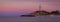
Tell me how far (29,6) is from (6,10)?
59 centimetres

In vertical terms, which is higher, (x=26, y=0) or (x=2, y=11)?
(x=26, y=0)

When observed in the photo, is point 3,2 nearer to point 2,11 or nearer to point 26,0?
point 2,11

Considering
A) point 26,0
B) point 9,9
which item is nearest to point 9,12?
point 9,9

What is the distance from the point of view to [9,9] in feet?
10.6

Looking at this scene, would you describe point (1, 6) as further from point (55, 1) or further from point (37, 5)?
point (55, 1)

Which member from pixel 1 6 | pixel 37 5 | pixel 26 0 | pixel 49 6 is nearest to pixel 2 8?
pixel 1 6

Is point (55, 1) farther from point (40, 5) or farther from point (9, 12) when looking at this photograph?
point (9, 12)

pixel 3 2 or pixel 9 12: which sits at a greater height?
pixel 3 2

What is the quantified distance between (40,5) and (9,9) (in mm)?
813

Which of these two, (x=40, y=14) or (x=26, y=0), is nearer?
(x=26, y=0)

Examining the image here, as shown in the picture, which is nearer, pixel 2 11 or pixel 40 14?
pixel 2 11

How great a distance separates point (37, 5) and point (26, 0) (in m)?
0.34

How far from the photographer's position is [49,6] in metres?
3.26

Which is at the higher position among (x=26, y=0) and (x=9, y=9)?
(x=26, y=0)
